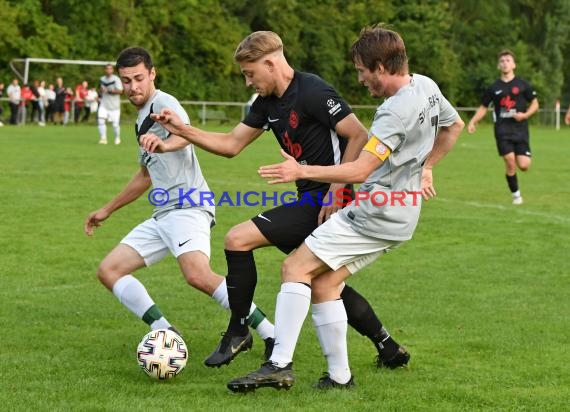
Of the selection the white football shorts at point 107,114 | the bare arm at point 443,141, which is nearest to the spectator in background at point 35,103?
the white football shorts at point 107,114

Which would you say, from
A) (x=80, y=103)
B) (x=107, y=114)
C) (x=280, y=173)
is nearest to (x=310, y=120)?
(x=280, y=173)

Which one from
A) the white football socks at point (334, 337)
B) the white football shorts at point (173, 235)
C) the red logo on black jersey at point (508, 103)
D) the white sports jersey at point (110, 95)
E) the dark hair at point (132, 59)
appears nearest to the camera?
the white football socks at point (334, 337)

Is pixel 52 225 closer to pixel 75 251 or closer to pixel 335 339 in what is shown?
pixel 75 251

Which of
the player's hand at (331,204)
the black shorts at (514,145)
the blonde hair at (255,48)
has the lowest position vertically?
the black shorts at (514,145)

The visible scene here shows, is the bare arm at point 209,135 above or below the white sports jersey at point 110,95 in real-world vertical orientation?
above

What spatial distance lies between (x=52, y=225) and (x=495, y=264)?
206 inches

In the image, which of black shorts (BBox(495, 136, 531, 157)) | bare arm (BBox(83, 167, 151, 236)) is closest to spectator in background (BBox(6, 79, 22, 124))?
black shorts (BBox(495, 136, 531, 157))

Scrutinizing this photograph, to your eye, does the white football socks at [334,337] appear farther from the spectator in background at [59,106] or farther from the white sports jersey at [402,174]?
the spectator in background at [59,106]

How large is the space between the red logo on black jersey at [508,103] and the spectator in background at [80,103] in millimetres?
28542

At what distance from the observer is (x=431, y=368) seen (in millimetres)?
6035

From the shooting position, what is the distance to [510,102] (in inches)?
607

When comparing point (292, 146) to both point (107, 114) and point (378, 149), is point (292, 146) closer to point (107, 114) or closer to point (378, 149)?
point (378, 149)

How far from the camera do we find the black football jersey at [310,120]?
18.9 ft

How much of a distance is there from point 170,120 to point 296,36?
50784 mm
